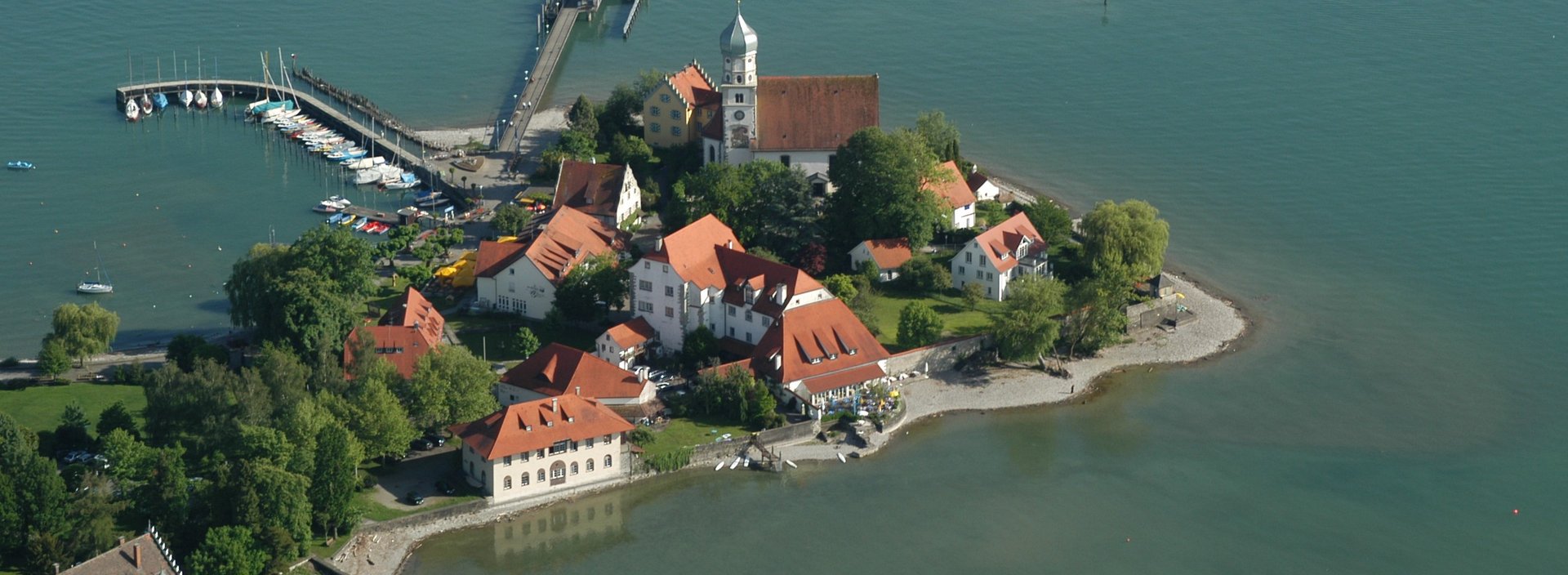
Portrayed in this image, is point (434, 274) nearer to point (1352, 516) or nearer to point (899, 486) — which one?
point (899, 486)

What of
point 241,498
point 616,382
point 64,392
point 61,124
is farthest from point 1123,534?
point 61,124

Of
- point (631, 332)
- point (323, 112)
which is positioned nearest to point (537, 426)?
point (631, 332)

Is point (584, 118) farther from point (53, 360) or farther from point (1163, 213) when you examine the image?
point (53, 360)

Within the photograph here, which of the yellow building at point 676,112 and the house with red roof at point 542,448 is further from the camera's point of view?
the yellow building at point 676,112

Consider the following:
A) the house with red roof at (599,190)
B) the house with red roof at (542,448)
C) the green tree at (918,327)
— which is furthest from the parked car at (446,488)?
the house with red roof at (599,190)

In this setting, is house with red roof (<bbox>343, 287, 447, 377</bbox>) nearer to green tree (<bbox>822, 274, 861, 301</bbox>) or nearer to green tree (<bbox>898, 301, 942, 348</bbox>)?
green tree (<bbox>822, 274, 861, 301</bbox>)

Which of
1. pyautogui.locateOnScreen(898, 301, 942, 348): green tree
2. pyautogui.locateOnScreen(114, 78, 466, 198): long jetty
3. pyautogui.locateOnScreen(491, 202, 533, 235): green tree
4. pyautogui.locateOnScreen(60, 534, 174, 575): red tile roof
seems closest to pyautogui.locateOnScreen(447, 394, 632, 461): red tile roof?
pyautogui.locateOnScreen(60, 534, 174, 575): red tile roof

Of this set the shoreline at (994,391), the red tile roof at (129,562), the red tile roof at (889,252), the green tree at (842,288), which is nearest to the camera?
the red tile roof at (129,562)

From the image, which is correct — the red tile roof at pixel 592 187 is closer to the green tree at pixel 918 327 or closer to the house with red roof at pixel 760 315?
the house with red roof at pixel 760 315
